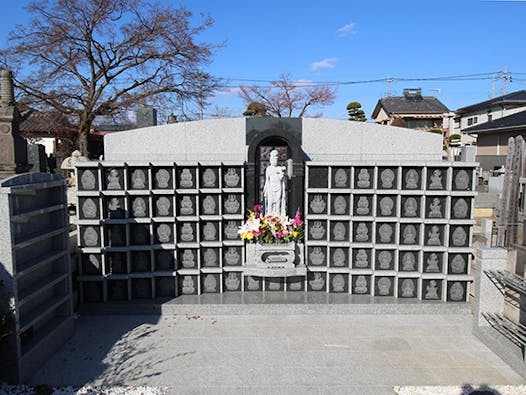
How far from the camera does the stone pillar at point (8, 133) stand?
24.0 ft

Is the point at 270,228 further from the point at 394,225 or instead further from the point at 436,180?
the point at 436,180

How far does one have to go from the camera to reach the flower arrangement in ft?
25.7

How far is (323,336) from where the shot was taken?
661cm

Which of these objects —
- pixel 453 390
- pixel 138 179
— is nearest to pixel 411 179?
pixel 453 390

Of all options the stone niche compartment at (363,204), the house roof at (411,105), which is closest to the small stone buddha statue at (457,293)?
the stone niche compartment at (363,204)

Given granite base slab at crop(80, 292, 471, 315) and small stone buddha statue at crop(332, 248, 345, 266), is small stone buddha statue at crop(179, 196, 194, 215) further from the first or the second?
small stone buddha statue at crop(332, 248, 345, 266)

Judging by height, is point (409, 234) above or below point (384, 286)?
above

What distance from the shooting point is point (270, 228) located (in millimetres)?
7898

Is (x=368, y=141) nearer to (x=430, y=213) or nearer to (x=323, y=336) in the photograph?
(x=430, y=213)

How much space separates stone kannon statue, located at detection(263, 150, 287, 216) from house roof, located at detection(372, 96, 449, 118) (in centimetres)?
2728

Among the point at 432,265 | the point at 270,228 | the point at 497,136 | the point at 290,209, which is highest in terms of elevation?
the point at 497,136

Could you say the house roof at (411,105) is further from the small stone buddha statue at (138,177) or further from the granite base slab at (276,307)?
the small stone buddha statue at (138,177)

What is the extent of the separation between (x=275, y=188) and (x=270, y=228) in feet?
2.68

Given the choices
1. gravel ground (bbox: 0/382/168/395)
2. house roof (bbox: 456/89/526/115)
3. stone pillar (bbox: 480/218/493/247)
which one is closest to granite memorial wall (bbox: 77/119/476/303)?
stone pillar (bbox: 480/218/493/247)
